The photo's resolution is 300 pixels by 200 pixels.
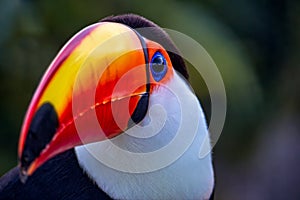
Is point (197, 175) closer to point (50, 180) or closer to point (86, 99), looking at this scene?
point (50, 180)

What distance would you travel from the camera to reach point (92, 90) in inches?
76.4

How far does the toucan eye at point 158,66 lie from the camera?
7.02 ft

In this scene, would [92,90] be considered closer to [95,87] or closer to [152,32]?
Result: [95,87]

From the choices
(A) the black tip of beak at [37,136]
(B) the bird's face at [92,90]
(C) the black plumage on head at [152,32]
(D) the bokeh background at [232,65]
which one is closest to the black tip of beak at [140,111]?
(B) the bird's face at [92,90]

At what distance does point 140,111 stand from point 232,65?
1502mm

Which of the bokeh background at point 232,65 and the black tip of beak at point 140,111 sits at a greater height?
the black tip of beak at point 140,111

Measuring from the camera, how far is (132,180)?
2252 mm

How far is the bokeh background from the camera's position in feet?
11.0

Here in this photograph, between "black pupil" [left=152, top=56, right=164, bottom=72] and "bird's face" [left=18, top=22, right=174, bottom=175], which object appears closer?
"bird's face" [left=18, top=22, right=174, bottom=175]

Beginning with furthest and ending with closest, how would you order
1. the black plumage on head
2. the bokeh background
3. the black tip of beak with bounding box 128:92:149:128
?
1. the bokeh background
2. the black plumage on head
3. the black tip of beak with bounding box 128:92:149:128

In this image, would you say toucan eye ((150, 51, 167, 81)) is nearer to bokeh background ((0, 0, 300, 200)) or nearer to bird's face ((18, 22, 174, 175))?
bird's face ((18, 22, 174, 175))

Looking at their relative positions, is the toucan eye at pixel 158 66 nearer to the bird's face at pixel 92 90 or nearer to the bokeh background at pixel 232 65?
the bird's face at pixel 92 90

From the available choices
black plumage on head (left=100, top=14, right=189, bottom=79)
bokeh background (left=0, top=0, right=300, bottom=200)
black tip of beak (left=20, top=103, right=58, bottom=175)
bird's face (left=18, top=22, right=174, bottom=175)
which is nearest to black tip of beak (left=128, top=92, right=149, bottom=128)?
bird's face (left=18, top=22, right=174, bottom=175)

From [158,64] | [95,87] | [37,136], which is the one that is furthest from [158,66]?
[37,136]
